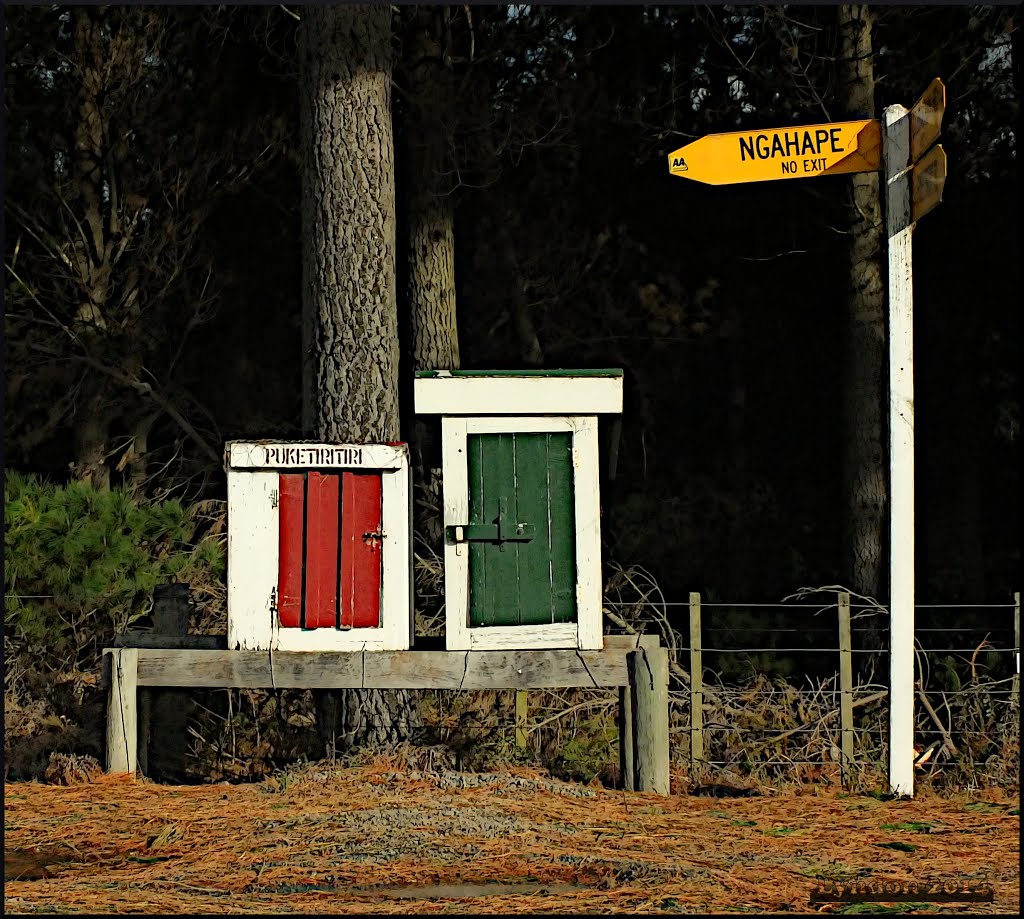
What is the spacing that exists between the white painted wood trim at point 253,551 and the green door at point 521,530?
981 millimetres

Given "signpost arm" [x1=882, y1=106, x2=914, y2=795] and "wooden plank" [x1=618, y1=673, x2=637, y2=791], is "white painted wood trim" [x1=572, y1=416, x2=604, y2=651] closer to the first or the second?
"wooden plank" [x1=618, y1=673, x2=637, y2=791]

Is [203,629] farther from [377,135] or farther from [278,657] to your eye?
[377,135]

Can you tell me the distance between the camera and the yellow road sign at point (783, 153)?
6941mm

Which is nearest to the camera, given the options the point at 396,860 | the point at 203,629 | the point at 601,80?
the point at 396,860

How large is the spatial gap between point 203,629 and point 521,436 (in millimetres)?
3232

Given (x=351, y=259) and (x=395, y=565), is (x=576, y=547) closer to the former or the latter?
(x=395, y=565)

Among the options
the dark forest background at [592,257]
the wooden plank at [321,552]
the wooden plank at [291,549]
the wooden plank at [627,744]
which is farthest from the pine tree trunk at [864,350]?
the wooden plank at [291,549]

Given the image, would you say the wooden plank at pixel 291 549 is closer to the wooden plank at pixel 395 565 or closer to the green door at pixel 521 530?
the wooden plank at pixel 395 565

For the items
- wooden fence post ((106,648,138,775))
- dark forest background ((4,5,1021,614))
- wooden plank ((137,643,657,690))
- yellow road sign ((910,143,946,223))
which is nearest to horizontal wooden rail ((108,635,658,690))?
wooden plank ((137,643,657,690))

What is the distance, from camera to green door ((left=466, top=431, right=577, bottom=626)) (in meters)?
6.89

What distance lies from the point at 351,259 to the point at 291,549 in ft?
6.37

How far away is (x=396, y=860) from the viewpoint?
580 cm

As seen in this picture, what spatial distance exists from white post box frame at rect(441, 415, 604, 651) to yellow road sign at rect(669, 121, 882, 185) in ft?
4.60

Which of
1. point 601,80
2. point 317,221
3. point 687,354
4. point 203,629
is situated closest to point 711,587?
point 687,354
